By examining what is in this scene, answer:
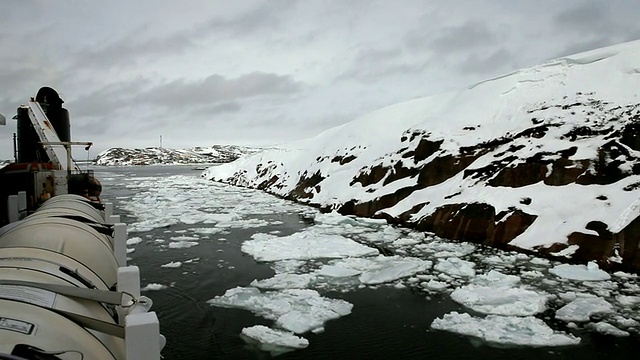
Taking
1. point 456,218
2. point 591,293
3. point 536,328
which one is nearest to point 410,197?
point 456,218

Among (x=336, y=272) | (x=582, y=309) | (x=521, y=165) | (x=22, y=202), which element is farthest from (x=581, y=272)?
(x=22, y=202)

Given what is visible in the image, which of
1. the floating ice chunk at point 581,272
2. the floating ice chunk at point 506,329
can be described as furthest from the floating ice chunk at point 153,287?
the floating ice chunk at point 581,272

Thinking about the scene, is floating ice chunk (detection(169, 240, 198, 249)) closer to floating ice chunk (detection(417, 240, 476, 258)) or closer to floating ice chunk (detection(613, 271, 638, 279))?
floating ice chunk (detection(417, 240, 476, 258))

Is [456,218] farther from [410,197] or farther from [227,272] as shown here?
[227,272]

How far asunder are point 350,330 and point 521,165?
34.8 ft

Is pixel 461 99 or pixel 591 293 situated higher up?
pixel 461 99

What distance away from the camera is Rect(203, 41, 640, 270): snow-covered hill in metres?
11.6

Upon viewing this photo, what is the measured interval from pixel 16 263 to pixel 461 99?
2240 cm

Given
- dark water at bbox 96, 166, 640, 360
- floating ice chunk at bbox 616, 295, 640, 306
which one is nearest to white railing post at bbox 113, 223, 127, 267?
dark water at bbox 96, 166, 640, 360

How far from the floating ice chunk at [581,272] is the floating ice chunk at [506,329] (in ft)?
10.3

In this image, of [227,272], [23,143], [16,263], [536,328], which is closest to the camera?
[16,263]

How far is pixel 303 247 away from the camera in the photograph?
1300cm

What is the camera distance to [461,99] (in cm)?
2247

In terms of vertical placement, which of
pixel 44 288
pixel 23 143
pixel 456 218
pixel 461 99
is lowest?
pixel 456 218
